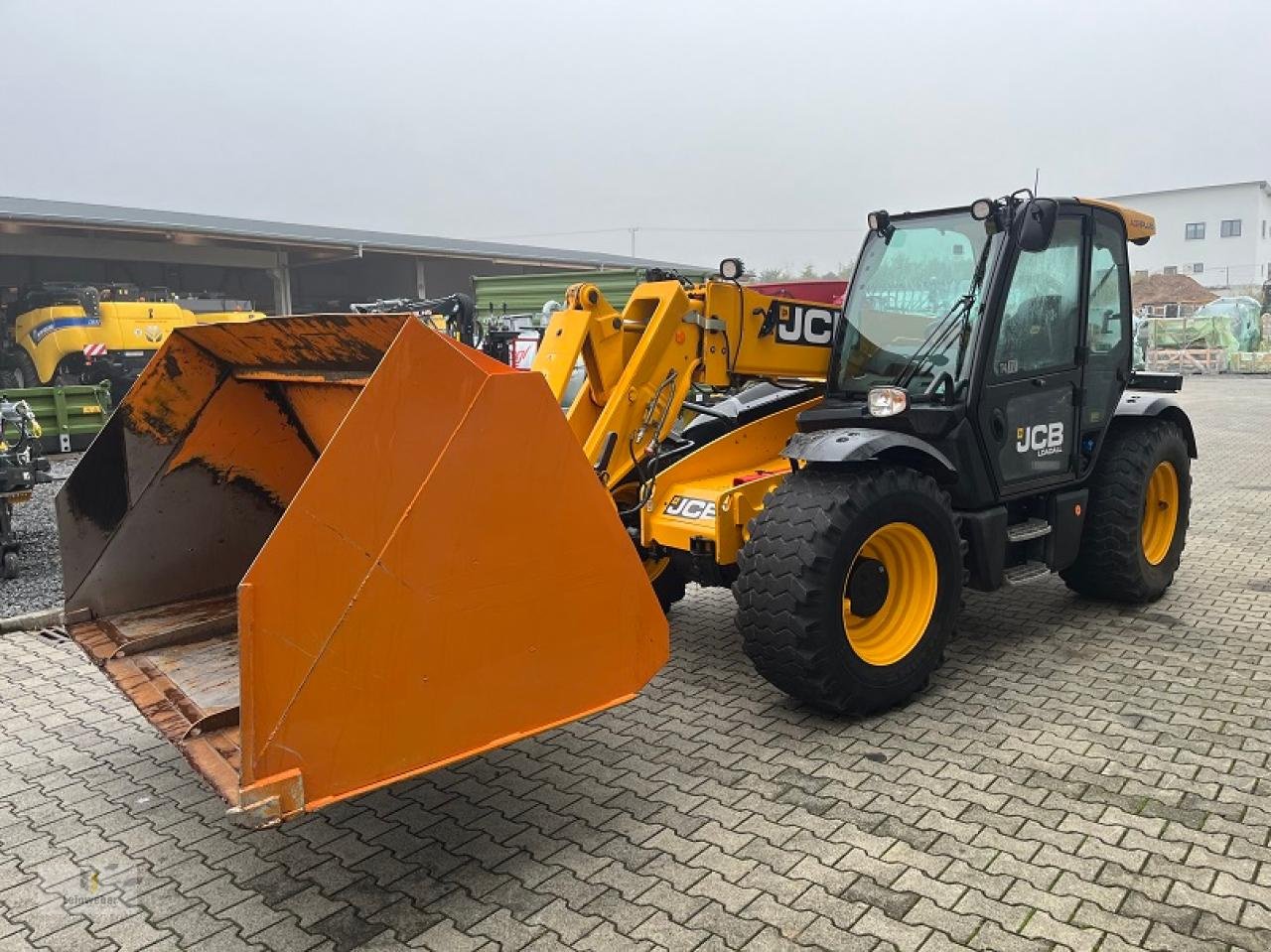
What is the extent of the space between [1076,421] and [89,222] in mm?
16738

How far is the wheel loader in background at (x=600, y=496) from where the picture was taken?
2531 millimetres

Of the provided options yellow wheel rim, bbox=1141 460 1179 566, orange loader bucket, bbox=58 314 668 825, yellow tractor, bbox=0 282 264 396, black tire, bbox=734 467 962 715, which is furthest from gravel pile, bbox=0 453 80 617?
yellow tractor, bbox=0 282 264 396

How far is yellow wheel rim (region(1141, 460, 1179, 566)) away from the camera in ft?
18.7

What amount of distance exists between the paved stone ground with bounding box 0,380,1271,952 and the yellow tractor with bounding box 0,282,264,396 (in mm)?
12899

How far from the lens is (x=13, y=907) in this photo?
110 inches

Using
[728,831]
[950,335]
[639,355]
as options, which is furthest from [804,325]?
[728,831]

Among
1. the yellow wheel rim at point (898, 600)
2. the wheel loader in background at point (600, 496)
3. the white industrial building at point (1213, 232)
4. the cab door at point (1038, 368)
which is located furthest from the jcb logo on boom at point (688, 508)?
the white industrial building at point (1213, 232)

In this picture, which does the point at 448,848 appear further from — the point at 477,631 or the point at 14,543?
the point at 14,543

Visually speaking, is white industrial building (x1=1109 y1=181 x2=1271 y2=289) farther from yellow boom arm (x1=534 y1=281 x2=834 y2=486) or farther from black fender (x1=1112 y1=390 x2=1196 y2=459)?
yellow boom arm (x1=534 y1=281 x2=834 y2=486)

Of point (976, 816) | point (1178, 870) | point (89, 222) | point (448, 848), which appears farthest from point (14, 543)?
point (89, 222)

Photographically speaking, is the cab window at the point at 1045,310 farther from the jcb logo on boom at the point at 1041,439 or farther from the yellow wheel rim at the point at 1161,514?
the yellow wheel rim at the point at 1161,514

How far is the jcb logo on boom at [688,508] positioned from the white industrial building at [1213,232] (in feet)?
198

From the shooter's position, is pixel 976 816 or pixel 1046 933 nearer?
pixel 1046 933

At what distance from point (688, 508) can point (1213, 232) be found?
66.1 m
